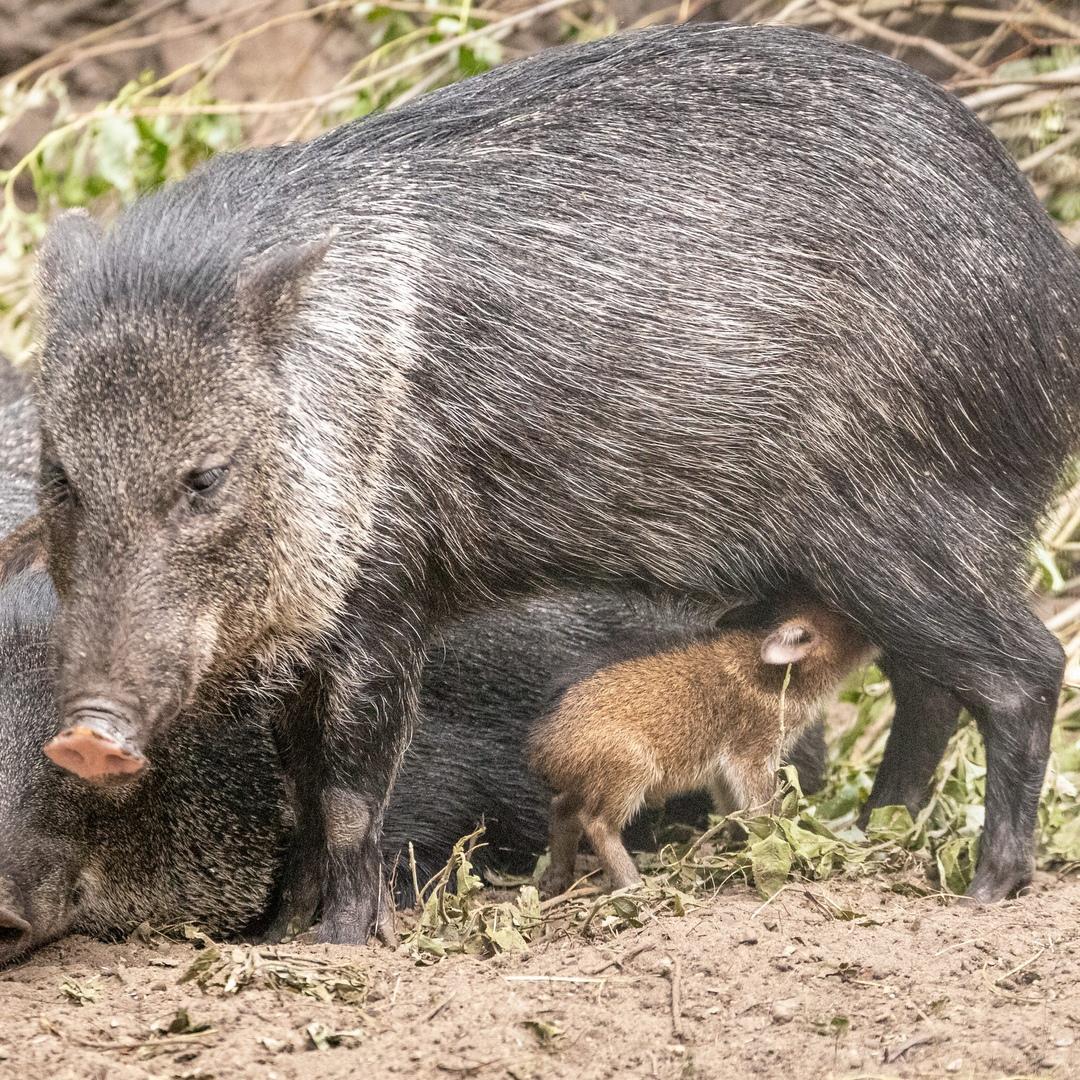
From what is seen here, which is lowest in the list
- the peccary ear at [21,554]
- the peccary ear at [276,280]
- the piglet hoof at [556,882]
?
the piglet hoof at [556,882]

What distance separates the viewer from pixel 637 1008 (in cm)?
361

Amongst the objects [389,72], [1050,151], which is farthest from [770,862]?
[389,72]

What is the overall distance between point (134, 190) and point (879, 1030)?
494 cm

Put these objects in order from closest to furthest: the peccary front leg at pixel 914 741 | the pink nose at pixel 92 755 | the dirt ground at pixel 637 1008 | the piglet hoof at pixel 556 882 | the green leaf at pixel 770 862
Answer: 1. the dirt ground at pixel 637 1008
2. the pink nose at pixel 92 755
3. the green leaf at pixel 770 862
4. the piglet hoof at pixel 556 882
5. the peccary front leg at pixel 914 741

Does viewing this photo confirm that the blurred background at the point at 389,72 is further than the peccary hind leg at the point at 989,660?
Yes

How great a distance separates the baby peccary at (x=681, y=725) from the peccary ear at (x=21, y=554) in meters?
1.38

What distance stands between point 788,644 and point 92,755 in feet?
6.59

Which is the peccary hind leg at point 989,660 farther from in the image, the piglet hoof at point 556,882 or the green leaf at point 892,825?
the piglet hoof at point 556,882

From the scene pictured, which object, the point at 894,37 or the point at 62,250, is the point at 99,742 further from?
the point at 894,37

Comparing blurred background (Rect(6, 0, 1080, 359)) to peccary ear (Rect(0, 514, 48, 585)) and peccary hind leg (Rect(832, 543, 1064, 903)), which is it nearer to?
peccary ear (Rect(0, 514, 48, 585))

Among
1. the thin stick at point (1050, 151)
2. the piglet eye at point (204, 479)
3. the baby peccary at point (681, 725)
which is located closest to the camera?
the piglet eye at point (204, 479)

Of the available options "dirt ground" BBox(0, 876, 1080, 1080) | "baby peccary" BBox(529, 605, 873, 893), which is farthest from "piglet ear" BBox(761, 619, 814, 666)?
"dirt ground" BBox(0, 876, 1080, 1080)

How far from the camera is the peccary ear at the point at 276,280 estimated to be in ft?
13.0

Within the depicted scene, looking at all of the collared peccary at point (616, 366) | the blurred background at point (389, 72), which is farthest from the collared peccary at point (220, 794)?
the blurred background at point (389, 72)
